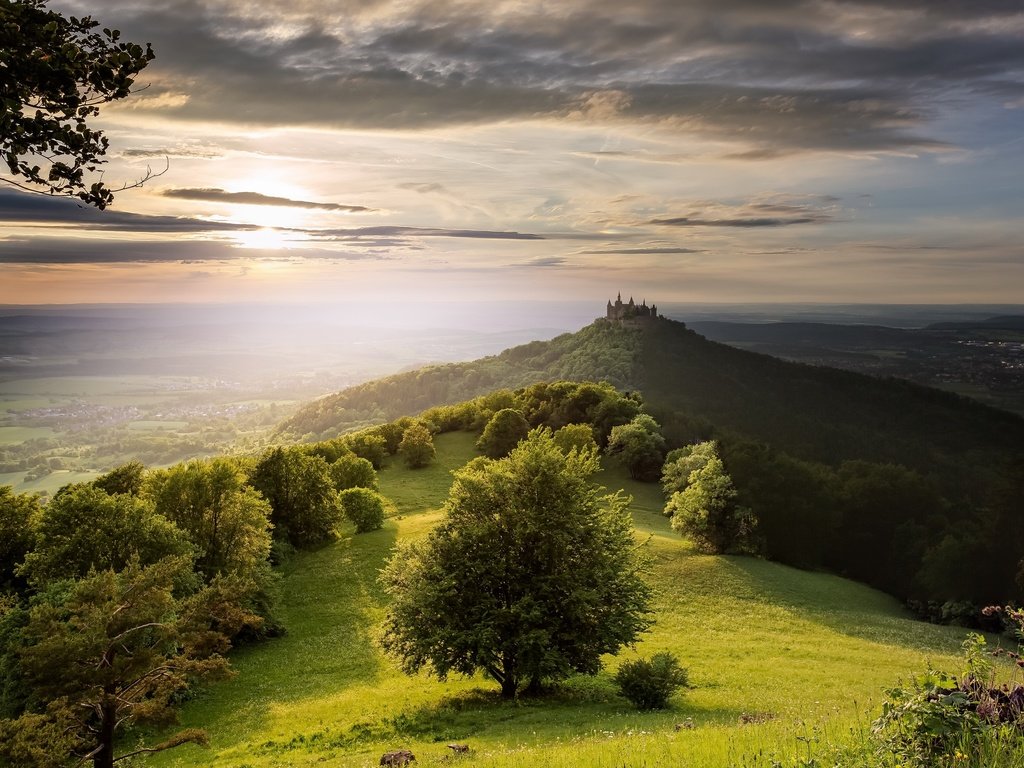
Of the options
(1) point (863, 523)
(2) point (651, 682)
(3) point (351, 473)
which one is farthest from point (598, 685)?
(1) point (863, 523)

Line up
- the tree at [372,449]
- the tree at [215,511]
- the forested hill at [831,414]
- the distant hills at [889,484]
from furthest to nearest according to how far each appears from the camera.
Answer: the forested hill at [831,414]
the tree at [372,449]
the distant hills at [889,484]
the tree at [215,511]

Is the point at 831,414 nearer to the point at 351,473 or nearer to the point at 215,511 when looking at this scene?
the point at 351,473

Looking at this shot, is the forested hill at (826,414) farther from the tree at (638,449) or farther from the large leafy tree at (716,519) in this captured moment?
the large leafy tree at (716,519)

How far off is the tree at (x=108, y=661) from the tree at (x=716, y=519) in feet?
187

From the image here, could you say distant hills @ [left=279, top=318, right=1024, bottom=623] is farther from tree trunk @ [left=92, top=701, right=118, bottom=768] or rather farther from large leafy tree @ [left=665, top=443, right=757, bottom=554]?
tree trunk @ [left=92, top=701, right=118, bottom=768]

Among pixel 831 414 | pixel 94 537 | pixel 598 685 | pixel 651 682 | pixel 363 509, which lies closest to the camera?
pixel 651 682

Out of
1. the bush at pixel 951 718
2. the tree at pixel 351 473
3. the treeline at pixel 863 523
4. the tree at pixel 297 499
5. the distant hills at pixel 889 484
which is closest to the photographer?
the bush at pixel 951 718

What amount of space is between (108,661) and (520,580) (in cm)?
1572

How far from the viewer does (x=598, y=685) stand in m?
31.6

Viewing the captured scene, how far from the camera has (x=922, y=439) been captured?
453 ft

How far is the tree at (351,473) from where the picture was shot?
86.3 metres

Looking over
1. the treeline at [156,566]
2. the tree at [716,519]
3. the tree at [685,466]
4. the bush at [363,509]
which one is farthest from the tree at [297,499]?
the tree at [685,466]

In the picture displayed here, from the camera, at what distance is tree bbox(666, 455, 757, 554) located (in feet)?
225

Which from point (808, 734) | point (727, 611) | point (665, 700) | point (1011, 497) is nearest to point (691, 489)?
point (727, 611)
